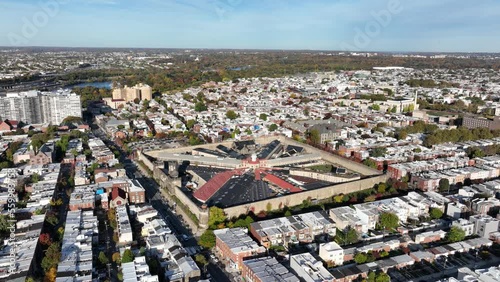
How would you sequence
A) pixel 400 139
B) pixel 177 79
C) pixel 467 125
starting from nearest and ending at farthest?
pixel 400 139 → pixel 467 125 → pixel 177 79

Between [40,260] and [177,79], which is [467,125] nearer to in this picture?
[40,260]

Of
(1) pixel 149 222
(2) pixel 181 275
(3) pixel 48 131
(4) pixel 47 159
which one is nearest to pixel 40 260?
(1) pixel 149 222

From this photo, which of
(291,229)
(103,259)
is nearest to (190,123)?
(291,229)

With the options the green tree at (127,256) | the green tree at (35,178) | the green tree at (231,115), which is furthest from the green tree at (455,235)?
the green tree at (231,115)

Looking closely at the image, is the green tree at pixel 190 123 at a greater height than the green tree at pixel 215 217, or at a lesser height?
greater

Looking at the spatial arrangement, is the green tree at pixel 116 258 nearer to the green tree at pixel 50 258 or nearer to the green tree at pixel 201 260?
the green tree at pixel 50 258
